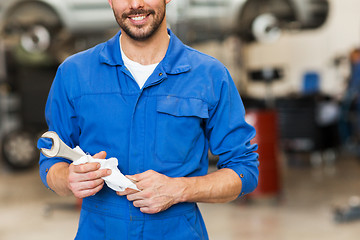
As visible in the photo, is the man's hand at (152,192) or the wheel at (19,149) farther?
the wheel at (19,149)

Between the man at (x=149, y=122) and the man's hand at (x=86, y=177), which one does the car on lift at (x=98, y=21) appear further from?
the man's hand at (x=86, y=177)

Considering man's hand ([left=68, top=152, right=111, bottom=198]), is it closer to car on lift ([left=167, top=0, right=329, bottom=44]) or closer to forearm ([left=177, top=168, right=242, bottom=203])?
forearm ([left=177, top=168, right=242, bottom=203])

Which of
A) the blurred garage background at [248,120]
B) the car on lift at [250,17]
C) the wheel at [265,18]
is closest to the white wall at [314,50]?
the blurred garage background at [248,120]

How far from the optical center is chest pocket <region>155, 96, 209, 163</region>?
3.84ft

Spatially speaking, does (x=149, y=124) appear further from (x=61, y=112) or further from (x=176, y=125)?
(x=61, y=112)

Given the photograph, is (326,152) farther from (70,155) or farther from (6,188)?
(70,155)

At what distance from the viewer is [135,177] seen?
3.52 ft

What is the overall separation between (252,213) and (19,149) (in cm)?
326

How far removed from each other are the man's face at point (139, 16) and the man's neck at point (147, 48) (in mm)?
44

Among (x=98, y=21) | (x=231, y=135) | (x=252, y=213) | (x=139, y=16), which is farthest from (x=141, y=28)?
(x=98, y=21)

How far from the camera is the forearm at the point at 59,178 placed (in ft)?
3.65

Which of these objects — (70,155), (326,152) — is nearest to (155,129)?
(70,155)

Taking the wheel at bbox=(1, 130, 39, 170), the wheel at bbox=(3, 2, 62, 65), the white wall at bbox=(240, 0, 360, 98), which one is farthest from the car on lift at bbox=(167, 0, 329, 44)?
the white wall at bbox=(240, 0, 360, 98)

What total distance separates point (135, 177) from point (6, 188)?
4653 millimetres
